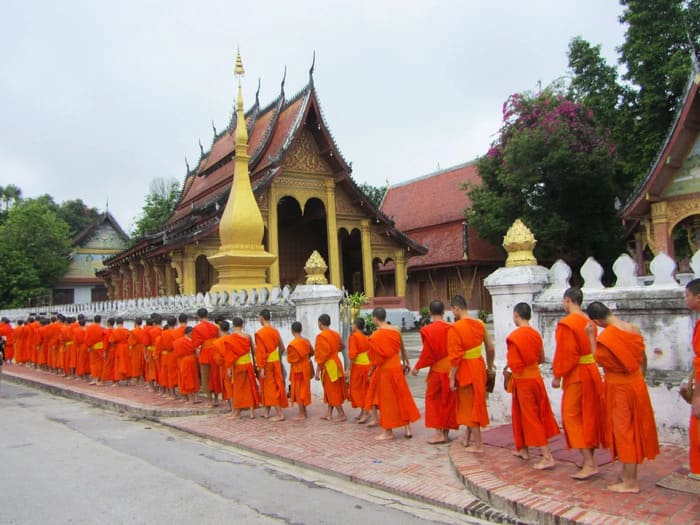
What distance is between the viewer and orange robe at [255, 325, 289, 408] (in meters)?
7.44

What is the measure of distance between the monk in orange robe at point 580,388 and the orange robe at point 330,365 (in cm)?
314

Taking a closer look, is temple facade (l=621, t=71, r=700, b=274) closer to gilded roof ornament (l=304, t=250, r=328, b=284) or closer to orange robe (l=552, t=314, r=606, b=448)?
gilded roof ornament (l=304, t=250, r=328, b=284)

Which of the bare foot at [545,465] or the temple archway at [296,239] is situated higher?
the temple archway at [296,239]

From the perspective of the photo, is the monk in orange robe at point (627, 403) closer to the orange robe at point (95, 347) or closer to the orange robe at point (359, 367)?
the orange robe at point (359, 367)

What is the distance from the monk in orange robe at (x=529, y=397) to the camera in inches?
190

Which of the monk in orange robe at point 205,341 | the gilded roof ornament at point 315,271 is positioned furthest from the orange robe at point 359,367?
the monk in orange robe at point 205,341

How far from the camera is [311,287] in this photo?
28.7ft

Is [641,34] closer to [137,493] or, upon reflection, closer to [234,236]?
[234,236]

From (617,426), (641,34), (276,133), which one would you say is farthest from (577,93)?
(617,426)

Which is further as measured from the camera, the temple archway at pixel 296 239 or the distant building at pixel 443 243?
the distant building at pixel 443 243

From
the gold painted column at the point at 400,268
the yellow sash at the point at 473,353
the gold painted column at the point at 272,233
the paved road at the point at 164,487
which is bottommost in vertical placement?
the paved road at the point at 164,487

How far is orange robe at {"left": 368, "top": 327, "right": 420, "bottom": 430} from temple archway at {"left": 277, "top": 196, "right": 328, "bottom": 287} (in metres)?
15.3

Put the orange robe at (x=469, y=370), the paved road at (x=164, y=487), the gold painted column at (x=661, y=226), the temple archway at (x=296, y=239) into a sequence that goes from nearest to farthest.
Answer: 1. the paved road at (x=164, y=487)
2. the orange robe at (x=469, y=370)
3. the gold painted column at (x=661, y=226)
4. the temple archway at (x=296, y=239)

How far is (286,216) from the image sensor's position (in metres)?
22.0
